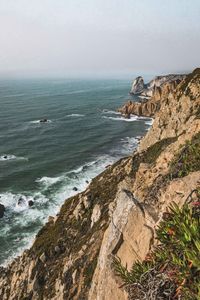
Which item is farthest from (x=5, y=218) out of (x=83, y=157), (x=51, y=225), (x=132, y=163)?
(x=83, y=157)

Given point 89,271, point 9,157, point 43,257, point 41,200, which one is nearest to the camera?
point 89,271

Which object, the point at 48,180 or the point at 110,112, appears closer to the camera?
the point at 48,180

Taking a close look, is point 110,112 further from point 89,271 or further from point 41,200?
point 89,271

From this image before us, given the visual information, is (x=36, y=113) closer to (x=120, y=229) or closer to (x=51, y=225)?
(x=51, y=225)

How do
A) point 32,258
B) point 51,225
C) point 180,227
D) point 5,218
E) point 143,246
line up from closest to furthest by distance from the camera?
point 180,227 < point 143,246 < point 32,258 < point 51,225 < point 5,218

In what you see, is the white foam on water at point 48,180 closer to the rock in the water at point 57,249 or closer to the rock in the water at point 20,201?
the rock in the water at point 20,201

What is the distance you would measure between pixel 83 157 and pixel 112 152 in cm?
809

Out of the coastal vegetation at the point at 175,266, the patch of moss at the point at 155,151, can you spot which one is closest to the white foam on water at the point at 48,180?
the patch of moss at the point at 155,151

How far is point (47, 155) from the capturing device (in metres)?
77.1

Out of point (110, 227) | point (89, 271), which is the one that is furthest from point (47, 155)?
point (110, 227)

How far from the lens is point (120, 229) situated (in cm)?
1441

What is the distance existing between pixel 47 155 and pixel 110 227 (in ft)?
207

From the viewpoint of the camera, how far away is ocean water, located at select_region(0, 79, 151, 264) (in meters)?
49.8

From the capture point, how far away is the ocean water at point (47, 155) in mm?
49781
